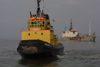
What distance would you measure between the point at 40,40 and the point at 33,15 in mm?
6584

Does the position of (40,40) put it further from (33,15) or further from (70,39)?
(70,39)

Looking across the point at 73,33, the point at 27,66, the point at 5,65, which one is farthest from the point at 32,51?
the point at 73,33

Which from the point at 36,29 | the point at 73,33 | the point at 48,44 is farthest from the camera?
the point at 73,33

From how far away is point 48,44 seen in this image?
77.9 ft

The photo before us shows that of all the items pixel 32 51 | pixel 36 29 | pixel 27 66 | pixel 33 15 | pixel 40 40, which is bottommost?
pixel 27 66

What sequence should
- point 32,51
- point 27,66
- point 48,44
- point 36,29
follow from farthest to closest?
point 36,29 < point 48,44 < point 32,51 < point 27,66

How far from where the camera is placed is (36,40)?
74.8 feet

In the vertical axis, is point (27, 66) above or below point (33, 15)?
below

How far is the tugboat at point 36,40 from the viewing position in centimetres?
2247

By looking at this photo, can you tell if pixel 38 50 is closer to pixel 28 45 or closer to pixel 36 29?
pixel 28 45

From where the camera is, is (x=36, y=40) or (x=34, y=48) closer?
(x=34, y=48)

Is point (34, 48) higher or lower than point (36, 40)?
lower

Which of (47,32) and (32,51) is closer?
(32,51)

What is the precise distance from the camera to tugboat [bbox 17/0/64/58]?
22.5 metres
